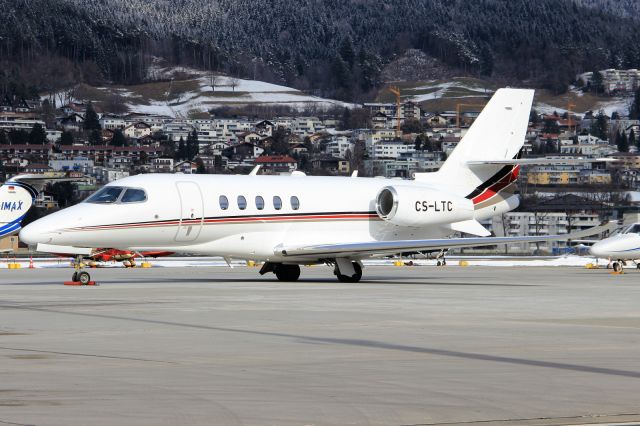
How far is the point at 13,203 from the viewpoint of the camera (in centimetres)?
5725

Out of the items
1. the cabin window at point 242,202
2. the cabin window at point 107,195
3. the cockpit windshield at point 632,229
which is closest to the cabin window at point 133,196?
the cabin window at point 107,195

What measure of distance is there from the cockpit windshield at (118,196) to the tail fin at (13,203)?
24.9 m

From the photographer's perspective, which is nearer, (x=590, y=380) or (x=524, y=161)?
(x=590, y=380)

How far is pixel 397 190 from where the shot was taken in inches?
1475

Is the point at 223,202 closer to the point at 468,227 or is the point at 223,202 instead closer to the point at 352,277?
the point at 352,277

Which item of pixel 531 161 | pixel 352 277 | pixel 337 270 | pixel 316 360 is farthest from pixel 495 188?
pixel 316 360

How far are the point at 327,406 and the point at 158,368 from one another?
10.8 feet

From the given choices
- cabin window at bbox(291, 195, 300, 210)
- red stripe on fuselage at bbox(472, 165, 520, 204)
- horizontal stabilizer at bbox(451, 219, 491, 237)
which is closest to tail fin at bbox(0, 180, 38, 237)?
cabin window at bbox(291, 195, 300, 210)

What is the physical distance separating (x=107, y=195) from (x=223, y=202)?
11.0ft

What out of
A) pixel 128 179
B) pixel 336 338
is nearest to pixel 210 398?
pixel 336 338

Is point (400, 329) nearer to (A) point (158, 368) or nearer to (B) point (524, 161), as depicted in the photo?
(A) point (158, 368)

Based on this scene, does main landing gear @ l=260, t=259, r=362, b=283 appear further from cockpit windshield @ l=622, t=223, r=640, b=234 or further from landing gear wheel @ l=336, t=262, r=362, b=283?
cockpit windshield @ l=622, t=223, r=640, b=234

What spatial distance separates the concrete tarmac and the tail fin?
97.7ft

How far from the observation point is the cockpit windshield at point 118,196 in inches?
1298
